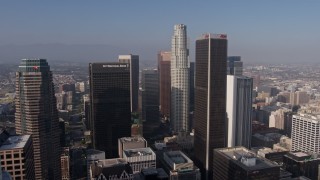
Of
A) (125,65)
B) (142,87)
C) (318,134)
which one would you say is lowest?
(318,134)

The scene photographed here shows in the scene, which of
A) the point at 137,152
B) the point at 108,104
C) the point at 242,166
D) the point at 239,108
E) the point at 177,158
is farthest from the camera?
the point at 239,108

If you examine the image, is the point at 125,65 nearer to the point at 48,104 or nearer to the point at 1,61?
the point at 48,104

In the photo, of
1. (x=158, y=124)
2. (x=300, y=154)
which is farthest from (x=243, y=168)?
(x=158, y=124)

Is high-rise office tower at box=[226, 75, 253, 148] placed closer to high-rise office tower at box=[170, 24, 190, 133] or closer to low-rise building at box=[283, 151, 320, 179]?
low-rise building at box=[283, 151, 320, 179]

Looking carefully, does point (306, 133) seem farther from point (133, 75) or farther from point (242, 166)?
point (133, 75)

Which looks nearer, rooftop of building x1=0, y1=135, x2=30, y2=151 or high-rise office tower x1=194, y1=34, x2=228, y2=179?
rooftop of building x1=0, y1=135, x2=30, y2=151

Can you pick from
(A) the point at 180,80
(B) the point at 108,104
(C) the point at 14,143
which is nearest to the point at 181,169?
(B) the point at 108,104

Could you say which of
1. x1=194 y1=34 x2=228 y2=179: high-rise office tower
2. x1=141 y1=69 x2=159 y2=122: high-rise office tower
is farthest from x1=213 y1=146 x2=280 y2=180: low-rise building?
x1=141 y1=69 x2=159 y2=122: high-rise office tower
